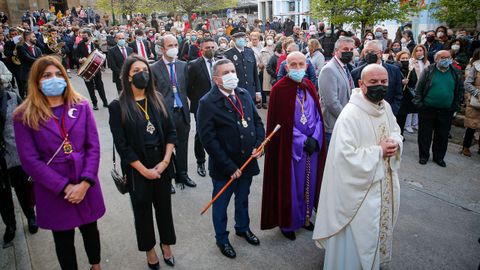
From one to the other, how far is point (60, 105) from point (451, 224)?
4.71m

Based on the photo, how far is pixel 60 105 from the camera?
123 inches

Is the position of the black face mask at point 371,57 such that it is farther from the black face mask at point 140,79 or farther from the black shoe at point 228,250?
the black face mask at point 140,79

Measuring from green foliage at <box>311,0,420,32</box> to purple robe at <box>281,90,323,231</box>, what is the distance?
7.95 m

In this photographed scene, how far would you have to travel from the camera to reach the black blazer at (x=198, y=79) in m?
6.02

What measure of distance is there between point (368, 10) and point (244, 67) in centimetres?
607

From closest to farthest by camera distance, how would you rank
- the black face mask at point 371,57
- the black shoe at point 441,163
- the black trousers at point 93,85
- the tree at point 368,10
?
the black face mask at point 371,57 → the black shoe at point 441,163 → the black trousers at point 93,85 → the tree at point 368,10

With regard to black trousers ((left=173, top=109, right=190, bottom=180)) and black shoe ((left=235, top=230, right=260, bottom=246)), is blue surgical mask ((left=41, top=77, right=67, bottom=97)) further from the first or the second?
black shoe ((left=235, top=230, right=260, bottom=246))

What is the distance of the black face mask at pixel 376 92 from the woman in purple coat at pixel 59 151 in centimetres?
249

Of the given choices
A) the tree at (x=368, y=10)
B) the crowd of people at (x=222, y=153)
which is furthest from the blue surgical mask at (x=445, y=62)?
the tree at (x=368, y=10)

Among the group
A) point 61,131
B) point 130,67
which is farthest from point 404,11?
point 61,131

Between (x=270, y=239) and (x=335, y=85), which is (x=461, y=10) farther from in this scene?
(x=270, y=239)

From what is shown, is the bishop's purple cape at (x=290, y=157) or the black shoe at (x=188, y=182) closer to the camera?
the bishop's purple cape at (x=290, y=157)

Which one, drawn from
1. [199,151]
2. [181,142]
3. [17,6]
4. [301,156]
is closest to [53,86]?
[301,156]

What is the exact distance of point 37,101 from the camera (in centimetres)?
301
